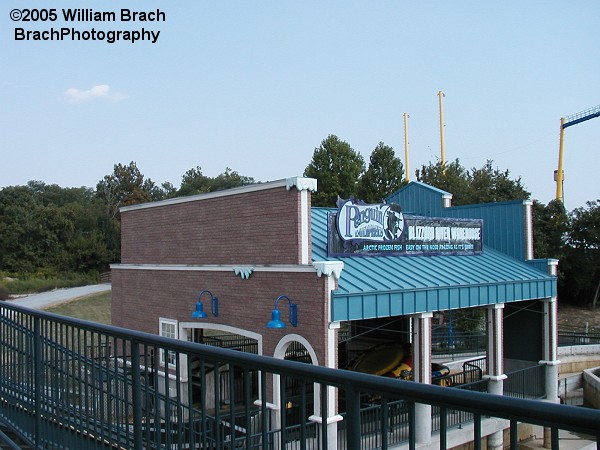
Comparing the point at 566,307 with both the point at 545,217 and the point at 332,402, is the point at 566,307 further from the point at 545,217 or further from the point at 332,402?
the point at 332,402

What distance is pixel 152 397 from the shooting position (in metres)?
4.24

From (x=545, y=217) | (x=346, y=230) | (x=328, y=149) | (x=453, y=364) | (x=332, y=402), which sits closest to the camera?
(x=332, y=402)

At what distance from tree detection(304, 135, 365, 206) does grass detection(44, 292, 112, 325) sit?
675 inches

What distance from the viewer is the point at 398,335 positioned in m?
20.5

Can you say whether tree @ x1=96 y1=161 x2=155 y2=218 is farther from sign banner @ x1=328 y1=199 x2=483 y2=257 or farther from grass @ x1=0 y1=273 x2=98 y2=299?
sign banner @ x1=328 y1=199 x2=483 y2=257

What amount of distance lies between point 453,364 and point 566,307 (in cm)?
2588

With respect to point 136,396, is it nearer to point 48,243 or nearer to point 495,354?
point 495,354

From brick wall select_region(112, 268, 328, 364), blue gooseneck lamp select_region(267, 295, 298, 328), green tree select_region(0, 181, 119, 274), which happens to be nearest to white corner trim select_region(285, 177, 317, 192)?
brick wall select_region(112, 268, 328, 364)

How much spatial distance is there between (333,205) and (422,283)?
31.6 m

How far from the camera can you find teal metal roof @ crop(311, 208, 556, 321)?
12.6m

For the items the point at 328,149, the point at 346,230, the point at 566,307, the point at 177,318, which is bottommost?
the point at 566,307

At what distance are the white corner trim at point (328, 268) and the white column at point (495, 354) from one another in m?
6.42

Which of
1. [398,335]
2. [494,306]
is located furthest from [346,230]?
[398,335]

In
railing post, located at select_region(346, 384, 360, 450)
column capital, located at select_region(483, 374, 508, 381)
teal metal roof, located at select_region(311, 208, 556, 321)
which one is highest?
railing post, located at select_region(346, 384, 360, 450)
